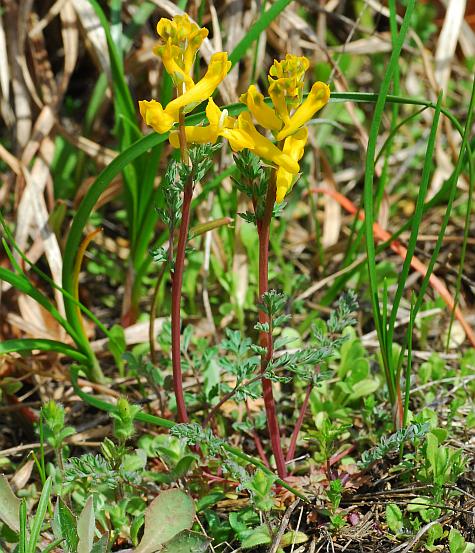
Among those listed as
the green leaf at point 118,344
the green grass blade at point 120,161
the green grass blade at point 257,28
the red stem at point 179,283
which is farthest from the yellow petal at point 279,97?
the green leaf at point 118,344

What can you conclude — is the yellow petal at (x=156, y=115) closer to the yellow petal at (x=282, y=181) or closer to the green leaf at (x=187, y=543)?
the yellow petal at (x=282, y=181)

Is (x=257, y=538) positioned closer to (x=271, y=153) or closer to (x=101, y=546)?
(x=101, y=546)

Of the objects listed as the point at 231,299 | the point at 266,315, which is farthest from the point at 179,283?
the point at 231,299

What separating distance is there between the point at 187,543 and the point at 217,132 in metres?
0.86

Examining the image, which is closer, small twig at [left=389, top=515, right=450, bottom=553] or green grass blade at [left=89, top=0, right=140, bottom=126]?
small twig at [left=389, top=515, right=450, bottom=553]

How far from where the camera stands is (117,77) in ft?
6.98

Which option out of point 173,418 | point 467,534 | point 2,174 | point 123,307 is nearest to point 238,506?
point 173,418

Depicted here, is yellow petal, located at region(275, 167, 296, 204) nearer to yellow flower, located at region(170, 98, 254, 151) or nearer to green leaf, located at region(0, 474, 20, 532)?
yellow flower, located at region(170, 98, 254, 151)

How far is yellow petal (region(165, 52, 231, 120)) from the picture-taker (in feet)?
4.24

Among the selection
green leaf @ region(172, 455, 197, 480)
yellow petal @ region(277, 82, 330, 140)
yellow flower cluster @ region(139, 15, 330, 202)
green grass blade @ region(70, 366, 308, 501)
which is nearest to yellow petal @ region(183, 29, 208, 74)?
yellow flower cluster @ region(139, 15, 330, 202)

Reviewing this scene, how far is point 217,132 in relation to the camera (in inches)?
51.5

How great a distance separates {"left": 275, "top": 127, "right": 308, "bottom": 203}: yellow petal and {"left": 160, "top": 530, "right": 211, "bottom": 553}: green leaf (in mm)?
736

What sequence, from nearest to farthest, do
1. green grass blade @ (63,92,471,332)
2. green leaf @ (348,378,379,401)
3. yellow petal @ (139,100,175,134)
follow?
yellow petal @ (139,100,175,134) → green grass blade @ (63,92,471,332) → green leaf @ (348,378,379,401)

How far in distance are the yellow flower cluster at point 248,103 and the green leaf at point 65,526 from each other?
2.58ft
